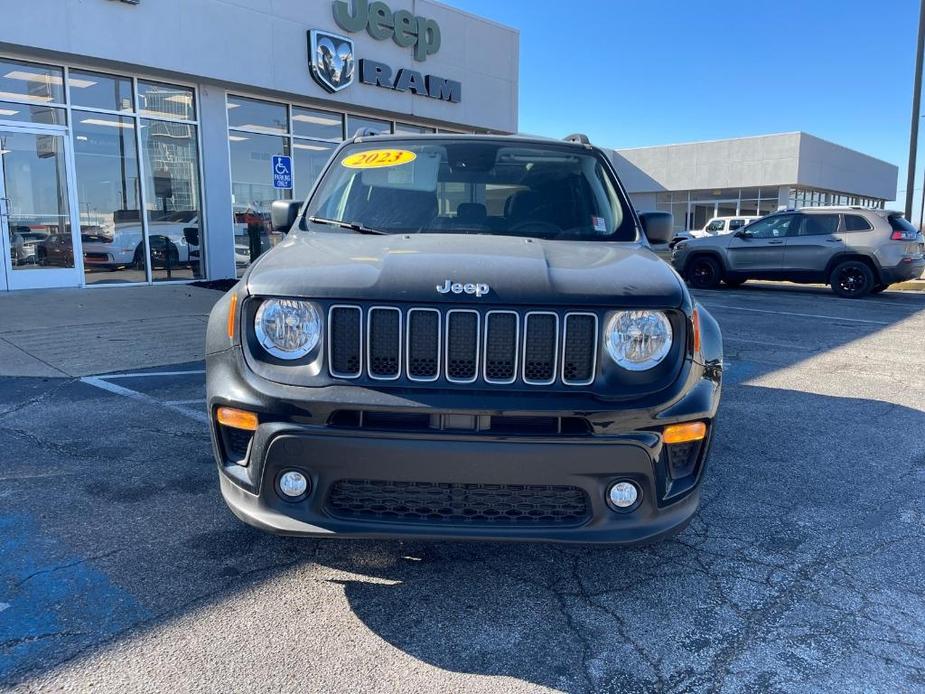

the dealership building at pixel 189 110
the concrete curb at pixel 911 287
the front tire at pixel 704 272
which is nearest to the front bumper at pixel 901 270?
the concrete curb at pixel 911 287

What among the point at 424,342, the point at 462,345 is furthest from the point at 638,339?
the point at 424,342

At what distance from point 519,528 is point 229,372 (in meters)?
1.19

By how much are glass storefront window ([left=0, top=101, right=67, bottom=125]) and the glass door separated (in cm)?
16

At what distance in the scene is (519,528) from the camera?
2.34 m

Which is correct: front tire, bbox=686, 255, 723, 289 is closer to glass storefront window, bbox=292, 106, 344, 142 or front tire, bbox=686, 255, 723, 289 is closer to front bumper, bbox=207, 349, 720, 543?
glass storefront window, bbox=292, 106, 344, 142

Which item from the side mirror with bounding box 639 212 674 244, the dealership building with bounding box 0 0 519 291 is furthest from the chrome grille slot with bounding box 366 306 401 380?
the dealership building with bounding box 0 0 519 291

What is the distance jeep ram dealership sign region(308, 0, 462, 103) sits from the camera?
14562 millimetres

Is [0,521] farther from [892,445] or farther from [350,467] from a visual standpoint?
[892,445]

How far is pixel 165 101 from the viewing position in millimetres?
13008

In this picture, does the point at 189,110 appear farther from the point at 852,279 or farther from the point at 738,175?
the point at 738,175

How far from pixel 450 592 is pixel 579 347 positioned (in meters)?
1.13

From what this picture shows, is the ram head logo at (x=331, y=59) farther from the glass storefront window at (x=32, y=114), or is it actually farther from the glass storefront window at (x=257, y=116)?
the glass storefront window at (x=32, y=114)

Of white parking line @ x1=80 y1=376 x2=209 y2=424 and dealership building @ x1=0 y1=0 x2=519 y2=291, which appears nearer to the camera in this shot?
white parking line @ x1=80 y1=376 x2=209 y2=424

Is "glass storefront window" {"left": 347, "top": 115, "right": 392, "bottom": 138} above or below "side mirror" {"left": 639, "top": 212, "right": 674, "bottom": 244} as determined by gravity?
above
